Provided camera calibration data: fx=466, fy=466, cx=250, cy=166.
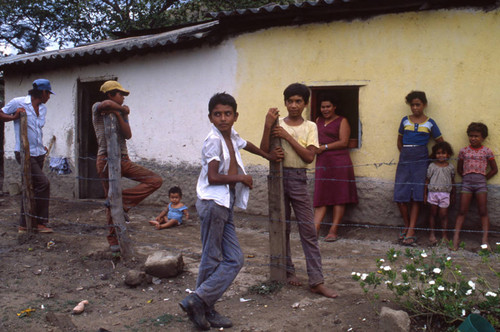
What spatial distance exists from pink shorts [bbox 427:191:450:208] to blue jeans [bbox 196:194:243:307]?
10.1 feet

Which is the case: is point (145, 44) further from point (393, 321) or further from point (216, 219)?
point (393, 321)

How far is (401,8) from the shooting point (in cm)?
568

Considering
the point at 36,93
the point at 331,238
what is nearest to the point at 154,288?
the point at 331,238

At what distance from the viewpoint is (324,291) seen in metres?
3.66

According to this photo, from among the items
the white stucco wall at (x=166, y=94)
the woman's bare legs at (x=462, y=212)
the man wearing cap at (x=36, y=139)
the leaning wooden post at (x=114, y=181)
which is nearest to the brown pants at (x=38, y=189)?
the man wearing cap at (x=36, y=139)

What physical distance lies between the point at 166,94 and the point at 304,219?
469 cm

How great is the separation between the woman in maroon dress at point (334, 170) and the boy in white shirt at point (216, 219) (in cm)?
280

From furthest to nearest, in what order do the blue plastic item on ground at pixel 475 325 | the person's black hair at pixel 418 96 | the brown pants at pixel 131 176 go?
1. the person's black hair at pixel 418 96
2. the brown pants at pixel 131 176
3. the blue plastic item on ground at pixel 475 325

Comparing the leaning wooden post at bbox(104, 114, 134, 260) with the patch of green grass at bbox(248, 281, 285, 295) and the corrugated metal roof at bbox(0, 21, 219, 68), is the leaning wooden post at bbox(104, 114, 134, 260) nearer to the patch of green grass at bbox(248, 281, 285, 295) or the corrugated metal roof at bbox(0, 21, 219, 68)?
the patch of green grass at bbox(248, 281, 285, 295)

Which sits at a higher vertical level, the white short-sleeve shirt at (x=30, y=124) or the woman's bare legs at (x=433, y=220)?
the white short-sleeve shirt at (x=30, y=124)

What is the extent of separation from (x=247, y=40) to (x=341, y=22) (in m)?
1.45

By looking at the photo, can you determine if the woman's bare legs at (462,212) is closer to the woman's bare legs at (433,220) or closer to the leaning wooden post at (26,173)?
the woman's bare legs at (433,220)

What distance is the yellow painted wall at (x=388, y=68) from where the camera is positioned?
17.5 feet

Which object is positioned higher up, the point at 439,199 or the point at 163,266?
the point at 439,199
